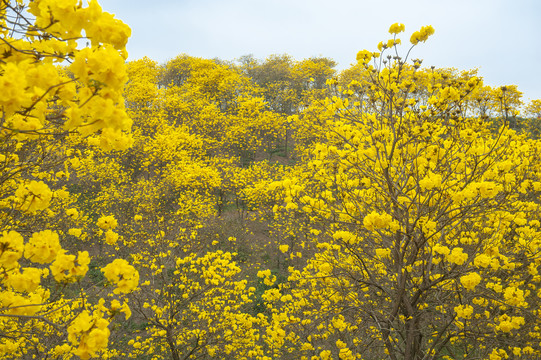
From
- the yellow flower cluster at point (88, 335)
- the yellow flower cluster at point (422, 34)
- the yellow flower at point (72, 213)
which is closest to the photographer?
the yellow flower cluster at point (88, 335)

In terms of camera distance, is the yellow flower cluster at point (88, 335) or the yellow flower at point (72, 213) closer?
the yellow flower cluster at point (88, 335)

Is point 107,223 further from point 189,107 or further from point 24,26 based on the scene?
point 189,107

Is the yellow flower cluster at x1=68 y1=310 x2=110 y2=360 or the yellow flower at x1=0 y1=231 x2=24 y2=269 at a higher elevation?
the yellow flower at x1=0 y1=231 x2=24 y2=269

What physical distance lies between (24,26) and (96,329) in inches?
71.9

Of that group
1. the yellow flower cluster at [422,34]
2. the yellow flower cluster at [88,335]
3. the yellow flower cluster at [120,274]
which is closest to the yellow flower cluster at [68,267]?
the yellow flower cluster at [120,274]

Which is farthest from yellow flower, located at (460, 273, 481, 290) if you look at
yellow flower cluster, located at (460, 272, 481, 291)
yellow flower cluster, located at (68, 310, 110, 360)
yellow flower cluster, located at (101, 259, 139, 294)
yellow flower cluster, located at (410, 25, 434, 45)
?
yellow flower cluster, located at (68, 310, 110, 360)

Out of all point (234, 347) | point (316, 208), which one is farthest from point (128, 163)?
point (316, 208)

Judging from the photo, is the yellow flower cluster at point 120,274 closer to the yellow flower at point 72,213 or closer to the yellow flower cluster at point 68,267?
the yellow flower cluster at point 68,267

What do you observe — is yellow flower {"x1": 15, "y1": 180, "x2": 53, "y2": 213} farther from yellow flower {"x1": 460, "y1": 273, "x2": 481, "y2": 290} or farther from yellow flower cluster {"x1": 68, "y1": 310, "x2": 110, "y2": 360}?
yellow flower {"x1": 460, "y1": 273, "x2": 481, "y2": 290}

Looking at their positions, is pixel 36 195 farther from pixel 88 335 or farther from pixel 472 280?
pixel 472 280

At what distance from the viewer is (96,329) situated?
1.70 m

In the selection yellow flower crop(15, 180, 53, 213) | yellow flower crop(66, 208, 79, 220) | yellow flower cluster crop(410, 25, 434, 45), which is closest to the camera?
yellow flower crop(15, 180, 53, 213)

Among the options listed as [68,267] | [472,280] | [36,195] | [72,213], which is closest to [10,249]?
[68,267]

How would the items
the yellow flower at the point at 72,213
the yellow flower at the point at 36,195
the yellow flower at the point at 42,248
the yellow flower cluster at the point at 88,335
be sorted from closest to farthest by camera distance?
the yellow flower cluster at the point at 88,335 < the yellow flower at the point at 42,248 < the yellow flower at the point at 36,195 < the yellow flower at the point at 72,213
